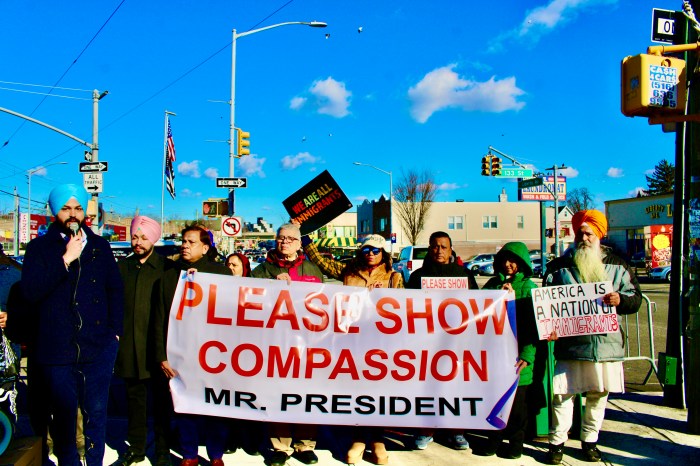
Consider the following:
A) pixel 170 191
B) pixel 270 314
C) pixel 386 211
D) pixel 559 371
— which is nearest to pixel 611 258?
pixel 559 371

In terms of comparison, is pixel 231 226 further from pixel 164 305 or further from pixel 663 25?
pixel 663 25

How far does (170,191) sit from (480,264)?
69.8 feet

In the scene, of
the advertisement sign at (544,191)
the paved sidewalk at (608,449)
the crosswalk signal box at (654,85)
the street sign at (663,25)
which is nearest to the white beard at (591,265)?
the crosswalk signal box at (654,85)

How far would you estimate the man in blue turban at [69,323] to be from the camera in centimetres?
338

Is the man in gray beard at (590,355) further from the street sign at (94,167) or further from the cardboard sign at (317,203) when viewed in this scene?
the street sign at (94,167)

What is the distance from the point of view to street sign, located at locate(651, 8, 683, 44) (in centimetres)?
549

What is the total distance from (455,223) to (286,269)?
58.3 metres

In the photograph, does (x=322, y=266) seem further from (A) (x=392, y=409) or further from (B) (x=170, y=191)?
(B) (x=170, y=191)

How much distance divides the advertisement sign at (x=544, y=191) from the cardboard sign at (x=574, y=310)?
2150 centimetres

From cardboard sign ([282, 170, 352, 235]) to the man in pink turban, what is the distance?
2563 millimetres

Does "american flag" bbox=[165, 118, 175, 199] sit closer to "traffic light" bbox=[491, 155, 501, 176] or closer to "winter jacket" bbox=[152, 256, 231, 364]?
"traffic light" bbox=[491, 155, 501, 176]

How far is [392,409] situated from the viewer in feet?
14.1

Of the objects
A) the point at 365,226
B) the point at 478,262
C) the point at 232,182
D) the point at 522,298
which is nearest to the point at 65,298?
the point at 522,298

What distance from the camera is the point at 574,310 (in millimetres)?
4398
